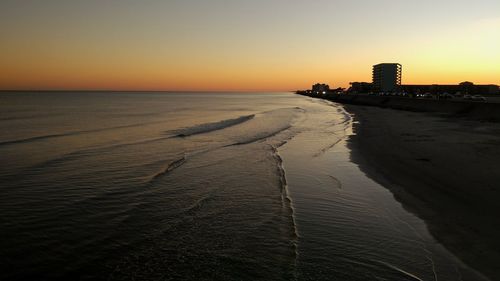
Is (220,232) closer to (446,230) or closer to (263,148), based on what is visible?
(446,230)

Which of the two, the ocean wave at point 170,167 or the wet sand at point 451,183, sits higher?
the wet sand at point 451,183

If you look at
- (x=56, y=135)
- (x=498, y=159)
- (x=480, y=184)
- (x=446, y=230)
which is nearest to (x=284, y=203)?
(x=446, y=230)

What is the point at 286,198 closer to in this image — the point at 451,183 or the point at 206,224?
the point at 206,224

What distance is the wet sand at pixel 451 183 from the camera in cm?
796

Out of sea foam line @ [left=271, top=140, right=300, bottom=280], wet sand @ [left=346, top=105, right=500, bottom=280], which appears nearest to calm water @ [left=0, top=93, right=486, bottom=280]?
sea foam line @ [left=271, top=140, right=300, bottom=280]

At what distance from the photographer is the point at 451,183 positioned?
12758 millimetres

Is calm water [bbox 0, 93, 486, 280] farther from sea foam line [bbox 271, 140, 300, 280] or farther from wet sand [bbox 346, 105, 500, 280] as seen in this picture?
wet sand [bbox 346, 105, 500, 280]

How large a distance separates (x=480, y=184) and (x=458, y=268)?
6628 mm

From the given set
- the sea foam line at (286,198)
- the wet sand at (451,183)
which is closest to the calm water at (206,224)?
the sea foam line at (286,198)

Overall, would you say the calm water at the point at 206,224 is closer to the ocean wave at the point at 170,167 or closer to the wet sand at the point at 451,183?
the ocean wave at the point at 170,167

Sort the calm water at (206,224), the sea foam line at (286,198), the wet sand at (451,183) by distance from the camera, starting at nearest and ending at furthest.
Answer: the calm water at (206,224) < the wet sand at (451,183) < the sea foam line at (286,198)

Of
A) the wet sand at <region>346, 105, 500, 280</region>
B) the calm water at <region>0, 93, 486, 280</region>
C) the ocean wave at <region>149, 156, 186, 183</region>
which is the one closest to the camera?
the calm water at <region>0, 93, 486, 280</region>

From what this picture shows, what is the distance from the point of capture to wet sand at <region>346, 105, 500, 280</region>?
7.96m

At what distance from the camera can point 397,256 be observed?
24.8 feet
